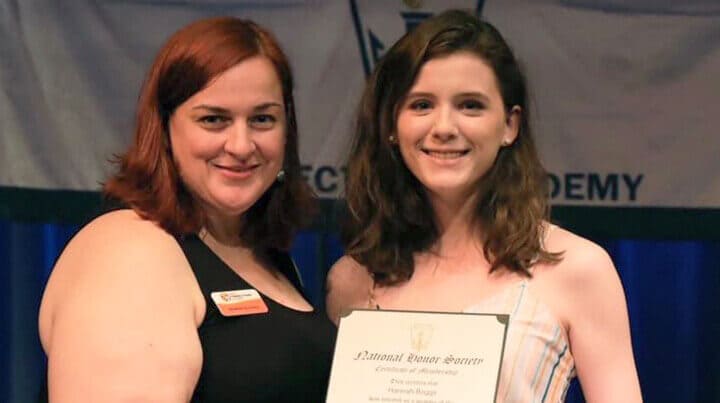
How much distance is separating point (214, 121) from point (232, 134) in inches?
1.5

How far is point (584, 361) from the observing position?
7.57ft

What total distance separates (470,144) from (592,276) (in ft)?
1.10

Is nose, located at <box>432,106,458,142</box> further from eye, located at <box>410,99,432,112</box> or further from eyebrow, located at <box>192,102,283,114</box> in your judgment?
eyebrow, located at <box>192,102,283,114</box>

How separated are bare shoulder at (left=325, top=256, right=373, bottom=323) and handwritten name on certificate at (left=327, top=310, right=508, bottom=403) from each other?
25 cm

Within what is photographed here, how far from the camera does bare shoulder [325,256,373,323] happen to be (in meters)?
2.50

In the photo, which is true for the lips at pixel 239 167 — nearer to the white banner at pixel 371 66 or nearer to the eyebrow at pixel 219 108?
the eyebrow at pixel 219 108

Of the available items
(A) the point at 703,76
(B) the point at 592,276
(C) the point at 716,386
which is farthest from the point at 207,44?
(C) the point at 716,386

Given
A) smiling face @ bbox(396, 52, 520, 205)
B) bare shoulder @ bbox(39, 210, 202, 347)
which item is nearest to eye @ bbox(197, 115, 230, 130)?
bare shoulder @ bbox(39, 210, 202, 347)

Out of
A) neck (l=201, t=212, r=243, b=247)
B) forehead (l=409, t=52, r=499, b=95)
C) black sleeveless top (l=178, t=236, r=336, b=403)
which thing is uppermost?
forehead (l=409, t=52, r=499, b=95)

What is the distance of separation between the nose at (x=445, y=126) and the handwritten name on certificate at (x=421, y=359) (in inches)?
13.0

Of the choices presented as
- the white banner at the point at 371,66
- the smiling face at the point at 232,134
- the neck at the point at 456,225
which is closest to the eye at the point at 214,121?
the smiling face at the point at 232,134

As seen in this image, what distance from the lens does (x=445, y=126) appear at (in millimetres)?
2285

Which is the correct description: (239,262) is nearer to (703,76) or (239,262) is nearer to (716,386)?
(703,76)

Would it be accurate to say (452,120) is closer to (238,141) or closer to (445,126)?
(445,126)
